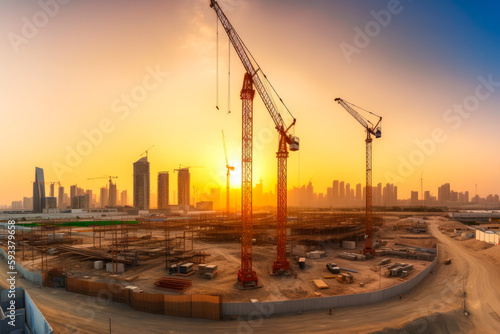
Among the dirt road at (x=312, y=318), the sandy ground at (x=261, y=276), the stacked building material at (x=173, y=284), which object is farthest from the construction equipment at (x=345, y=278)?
the stacked building material at (x=173, y=284)

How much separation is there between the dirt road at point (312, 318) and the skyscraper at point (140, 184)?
173386mm

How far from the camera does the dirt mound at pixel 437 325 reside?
2147 cm

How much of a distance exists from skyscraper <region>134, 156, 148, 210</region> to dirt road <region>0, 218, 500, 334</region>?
173 meters

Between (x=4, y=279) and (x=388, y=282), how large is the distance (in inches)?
1862

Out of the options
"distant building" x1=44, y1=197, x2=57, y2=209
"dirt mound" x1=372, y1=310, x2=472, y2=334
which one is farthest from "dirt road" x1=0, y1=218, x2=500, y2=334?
"distant building" x1=44, y1=197, x2=57, y2=209

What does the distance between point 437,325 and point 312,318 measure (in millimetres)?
10496

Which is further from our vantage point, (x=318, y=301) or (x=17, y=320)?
(x=318, y=301)

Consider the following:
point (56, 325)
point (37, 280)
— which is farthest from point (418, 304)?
point (37, 280)

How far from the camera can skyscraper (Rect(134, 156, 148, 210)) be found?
19412 cm

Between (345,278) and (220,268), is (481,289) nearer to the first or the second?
(345,278)

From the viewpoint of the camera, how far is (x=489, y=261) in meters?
45.0

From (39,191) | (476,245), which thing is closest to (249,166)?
(476,245)

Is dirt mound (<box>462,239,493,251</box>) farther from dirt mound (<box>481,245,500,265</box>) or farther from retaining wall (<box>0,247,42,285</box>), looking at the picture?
retaining wall (<box>0,247,42,285</box>)

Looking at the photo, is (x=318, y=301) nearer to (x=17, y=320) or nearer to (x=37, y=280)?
(x=17, y=320)
